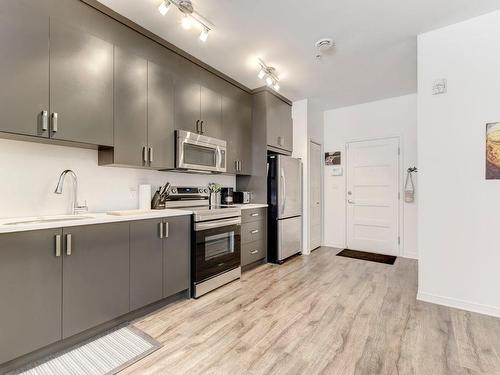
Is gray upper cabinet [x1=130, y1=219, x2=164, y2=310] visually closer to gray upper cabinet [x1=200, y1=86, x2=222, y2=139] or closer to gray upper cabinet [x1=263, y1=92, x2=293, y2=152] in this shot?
gray upper cabinet [x1=200, y1=86, x2=222, y2=139]

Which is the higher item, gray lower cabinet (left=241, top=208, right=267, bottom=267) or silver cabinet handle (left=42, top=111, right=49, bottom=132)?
silver cabinet handle (left=42, top=111, right=49, bottom=132)

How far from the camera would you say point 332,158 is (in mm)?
5066

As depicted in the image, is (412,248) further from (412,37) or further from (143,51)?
(143,51)

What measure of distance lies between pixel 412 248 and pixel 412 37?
10.6 ft

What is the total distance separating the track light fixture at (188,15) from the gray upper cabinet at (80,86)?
631 mm

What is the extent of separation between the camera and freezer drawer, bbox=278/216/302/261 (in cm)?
390

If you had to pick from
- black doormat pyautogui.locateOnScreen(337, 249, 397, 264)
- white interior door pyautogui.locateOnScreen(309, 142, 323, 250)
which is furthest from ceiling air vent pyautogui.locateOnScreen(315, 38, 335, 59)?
black doormat pyautogui.locateOnScreen(337, 249, 397, 264)

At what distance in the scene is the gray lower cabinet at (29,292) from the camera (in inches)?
59.1

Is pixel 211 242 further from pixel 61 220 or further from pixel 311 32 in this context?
pixel 311 32

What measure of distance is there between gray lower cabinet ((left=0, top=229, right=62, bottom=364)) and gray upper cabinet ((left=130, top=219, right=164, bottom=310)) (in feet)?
1.75

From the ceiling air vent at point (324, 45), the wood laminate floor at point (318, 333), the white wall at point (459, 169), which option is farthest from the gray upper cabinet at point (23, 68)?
the white wall at point (459, 169)

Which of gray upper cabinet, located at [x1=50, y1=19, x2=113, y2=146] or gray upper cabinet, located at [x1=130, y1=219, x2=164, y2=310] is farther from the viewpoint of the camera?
gray upper cabinet, located at [x1=130, y1=219, x2=164, y2=310]

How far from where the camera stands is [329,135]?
513cm

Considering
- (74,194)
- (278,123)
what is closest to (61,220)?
(74,194)
